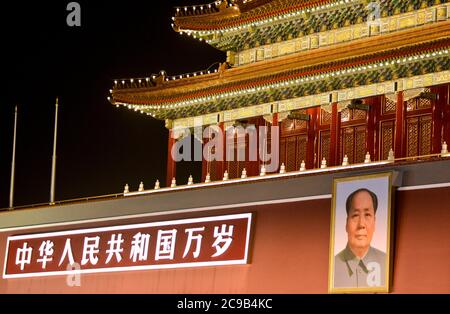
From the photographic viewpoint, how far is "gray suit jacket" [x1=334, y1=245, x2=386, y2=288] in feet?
56.1

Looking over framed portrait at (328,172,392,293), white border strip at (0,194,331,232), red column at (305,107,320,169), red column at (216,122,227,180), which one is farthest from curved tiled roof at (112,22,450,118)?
white border strip at (0,194,331,232)

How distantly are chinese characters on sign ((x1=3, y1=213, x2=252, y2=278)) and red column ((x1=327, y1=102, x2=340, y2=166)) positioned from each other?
2725mm

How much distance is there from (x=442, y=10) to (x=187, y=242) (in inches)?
283

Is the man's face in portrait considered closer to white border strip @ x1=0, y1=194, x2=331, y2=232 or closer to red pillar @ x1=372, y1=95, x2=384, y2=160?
white border strip @ x1=0, y1=194, x2=331, y2=232

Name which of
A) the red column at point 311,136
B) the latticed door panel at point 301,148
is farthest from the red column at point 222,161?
the red column at point 311,136

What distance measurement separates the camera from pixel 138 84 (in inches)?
1009

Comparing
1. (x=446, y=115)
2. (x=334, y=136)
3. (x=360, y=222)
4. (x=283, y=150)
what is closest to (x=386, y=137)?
(x=334, y=136)

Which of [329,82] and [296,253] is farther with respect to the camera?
[329,82]

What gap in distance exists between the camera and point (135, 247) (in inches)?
862

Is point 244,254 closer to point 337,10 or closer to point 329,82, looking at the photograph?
point 329,82

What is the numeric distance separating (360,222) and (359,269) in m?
0.85

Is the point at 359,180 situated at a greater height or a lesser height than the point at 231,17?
lesser
